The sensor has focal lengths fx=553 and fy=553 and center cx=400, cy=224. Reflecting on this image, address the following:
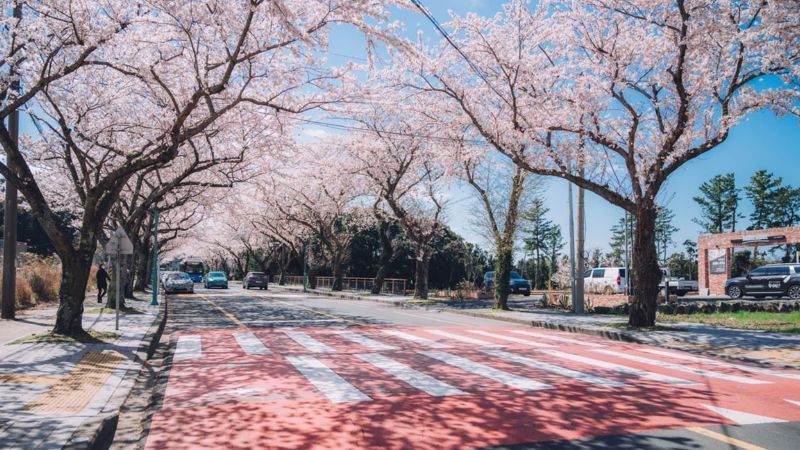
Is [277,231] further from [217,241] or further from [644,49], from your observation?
[644,49]

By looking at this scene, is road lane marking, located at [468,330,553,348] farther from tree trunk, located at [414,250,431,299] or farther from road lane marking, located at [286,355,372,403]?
tree trunk, located at [414,250,431,299]

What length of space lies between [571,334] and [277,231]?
1591 inches

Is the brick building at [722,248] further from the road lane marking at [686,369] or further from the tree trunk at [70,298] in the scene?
the tree trunk at [70,298]

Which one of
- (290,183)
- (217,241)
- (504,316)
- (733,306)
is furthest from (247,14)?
(217,241)

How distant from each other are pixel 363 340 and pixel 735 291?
25.0m

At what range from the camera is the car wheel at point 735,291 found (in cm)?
→ 2908

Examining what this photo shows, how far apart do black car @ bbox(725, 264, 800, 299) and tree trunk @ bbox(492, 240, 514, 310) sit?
13744mm

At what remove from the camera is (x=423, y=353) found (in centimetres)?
1062

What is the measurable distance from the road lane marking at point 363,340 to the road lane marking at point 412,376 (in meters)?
1.01

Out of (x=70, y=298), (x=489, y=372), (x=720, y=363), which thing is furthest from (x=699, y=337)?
(x=70, y=298)

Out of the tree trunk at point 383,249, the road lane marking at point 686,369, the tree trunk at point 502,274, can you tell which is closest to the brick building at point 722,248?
the tree trunk at point 502,274

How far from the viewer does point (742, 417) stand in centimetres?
600

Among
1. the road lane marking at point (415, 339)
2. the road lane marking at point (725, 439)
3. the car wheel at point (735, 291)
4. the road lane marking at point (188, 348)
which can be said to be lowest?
the road lane marking at point (188, 348)

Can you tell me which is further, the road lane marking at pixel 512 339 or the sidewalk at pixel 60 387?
the road lane marking at pixel 512 339
